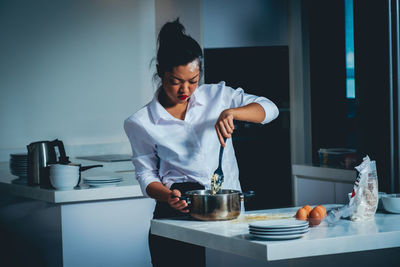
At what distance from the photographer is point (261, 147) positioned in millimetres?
5180

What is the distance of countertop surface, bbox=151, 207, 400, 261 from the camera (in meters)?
1.67

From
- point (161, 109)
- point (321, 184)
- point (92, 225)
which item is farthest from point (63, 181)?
point (321, 184)

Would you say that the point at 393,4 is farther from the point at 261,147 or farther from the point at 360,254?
the point at 261,147

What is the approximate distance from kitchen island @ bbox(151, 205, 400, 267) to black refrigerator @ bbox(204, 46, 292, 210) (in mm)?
2792

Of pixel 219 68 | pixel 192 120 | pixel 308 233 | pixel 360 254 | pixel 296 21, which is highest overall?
pixel 296 21

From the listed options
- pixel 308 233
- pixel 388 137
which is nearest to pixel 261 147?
pixel 388 137

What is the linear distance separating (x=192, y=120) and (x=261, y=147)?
3.03m

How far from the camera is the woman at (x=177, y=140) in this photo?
2137 millimetres

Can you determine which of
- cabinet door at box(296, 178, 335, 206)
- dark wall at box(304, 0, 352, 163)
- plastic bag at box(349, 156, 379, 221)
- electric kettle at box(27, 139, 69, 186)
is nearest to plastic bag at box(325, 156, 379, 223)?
plastic bag at box(349, 156, 379, 221)

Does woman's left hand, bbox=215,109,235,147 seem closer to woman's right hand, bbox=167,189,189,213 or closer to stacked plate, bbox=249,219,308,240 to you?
woman's right hand, bbox=167,189,189,213

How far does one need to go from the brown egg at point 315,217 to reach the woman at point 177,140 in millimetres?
357

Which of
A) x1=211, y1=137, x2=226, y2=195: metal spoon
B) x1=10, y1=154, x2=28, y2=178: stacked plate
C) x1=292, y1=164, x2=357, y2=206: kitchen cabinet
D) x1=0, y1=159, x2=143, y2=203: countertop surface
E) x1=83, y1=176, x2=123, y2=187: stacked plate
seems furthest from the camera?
x1=292, y1=164, x2=357, y2=206: kitchen cabinet

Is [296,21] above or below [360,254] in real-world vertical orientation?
above

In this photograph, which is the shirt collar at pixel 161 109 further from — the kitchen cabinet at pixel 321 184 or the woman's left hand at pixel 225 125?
the kitchen cabinet at pixel 321 184
